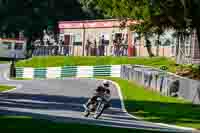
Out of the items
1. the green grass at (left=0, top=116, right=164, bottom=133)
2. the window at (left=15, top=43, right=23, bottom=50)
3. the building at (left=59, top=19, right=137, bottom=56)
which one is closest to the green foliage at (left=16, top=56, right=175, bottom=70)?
the building at (left=59, top=19, right=137, bottom=56)

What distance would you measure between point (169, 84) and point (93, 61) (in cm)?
2490

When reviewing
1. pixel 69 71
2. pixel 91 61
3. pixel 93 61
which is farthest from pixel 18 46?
pixel 69 71

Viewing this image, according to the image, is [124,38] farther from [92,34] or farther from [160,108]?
[160,108]

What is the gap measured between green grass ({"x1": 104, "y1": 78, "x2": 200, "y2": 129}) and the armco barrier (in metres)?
15.1

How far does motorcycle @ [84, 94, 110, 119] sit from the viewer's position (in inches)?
989

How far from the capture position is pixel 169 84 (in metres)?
37.3

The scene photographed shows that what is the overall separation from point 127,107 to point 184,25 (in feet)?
40.6

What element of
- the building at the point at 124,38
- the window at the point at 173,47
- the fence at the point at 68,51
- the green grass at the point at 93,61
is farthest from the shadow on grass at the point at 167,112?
the fence at the point at 68,51

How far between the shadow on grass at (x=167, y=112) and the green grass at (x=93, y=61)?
14.2 metres

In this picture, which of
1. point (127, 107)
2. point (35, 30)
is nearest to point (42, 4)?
point (35, 30)

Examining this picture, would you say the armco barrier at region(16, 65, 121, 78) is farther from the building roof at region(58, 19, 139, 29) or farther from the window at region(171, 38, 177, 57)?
the building roof at region(58, 19, 139, 29)

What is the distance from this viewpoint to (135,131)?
19.8 m

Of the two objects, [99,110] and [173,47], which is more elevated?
[173,47]

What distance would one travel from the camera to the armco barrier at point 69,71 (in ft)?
184
